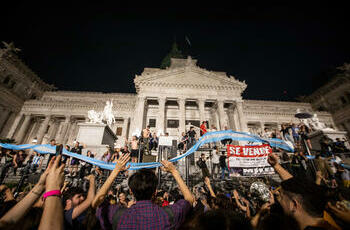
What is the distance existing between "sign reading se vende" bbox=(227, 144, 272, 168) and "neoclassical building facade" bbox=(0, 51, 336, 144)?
47.9 ft

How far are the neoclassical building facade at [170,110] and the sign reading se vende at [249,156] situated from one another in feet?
47.9

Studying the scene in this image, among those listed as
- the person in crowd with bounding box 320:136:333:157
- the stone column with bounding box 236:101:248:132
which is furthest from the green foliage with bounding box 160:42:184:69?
the person in crowd with bounding box 320:136:333:157

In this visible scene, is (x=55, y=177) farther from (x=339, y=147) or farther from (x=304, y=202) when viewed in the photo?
(x=339, y=147)

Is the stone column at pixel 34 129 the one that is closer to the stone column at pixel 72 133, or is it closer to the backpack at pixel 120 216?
the stone column at pixel 72 133

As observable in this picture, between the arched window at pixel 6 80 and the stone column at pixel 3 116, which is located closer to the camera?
the stone column at pixel 3 116

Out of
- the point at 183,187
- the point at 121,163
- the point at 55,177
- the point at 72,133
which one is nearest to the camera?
the point at 55,177

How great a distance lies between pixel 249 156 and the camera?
6230 mm

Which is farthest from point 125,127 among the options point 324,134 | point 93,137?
point 324,134

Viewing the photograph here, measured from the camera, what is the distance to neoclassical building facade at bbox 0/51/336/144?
23562mm

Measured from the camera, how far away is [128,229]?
4.92 feet

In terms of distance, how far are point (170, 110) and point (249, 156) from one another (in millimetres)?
21991

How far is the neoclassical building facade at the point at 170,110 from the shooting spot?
77.3ft

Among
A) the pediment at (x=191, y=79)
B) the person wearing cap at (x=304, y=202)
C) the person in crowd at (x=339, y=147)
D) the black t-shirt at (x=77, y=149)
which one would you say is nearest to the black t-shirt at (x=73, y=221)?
the person wearing cap at (x=304, y=202)

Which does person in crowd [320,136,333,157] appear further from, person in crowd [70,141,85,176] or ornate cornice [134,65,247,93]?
ornate cornice [134,65,247,93]
